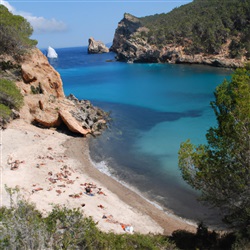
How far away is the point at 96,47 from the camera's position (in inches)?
6038

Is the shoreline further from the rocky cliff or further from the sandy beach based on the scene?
the rocky cliff

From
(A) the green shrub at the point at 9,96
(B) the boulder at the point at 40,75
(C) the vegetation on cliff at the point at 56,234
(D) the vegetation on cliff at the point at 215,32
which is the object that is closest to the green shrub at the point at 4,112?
(A) the green shrub at the point at 9,96

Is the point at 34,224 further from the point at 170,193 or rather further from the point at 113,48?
the point at 113,48

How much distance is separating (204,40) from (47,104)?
7010 centimetres

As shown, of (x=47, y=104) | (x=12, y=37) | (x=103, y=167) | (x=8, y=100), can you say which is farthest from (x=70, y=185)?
(x=12, y=37)

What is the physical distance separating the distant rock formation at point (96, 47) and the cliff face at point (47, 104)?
402ft

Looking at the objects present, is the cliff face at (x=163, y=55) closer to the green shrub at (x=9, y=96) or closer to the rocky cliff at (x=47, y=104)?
the rocky cliff at (x=47, y=104)

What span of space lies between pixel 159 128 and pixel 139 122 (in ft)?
10.7

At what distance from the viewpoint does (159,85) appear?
177 feet

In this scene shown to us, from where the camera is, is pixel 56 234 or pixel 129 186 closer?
pixel 56 234

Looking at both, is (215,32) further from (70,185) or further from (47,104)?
(70,185)

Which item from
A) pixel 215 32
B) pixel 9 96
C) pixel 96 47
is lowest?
pixel 9 96

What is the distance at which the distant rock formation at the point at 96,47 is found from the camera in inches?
5965

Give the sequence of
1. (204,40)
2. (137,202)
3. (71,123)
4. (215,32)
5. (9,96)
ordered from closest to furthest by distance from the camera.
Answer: (137,202)
(9,96)
(71,123)
(215,32)
(204,40)
